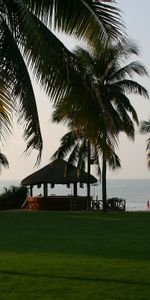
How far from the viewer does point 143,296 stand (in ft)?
32.2

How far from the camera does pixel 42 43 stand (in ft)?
32.0

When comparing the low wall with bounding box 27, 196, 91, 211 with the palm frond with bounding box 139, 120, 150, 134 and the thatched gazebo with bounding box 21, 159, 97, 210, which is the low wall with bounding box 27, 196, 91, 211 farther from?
the palm frond with bounding box 139, 120, 150, 134

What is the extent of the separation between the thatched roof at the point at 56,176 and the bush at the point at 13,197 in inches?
34.9

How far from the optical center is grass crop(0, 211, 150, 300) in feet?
33.4

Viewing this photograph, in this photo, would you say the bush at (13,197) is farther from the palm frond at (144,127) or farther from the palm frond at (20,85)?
the palm frond at (20,85)

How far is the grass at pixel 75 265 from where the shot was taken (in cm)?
1019

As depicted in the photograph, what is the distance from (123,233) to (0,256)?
6.94 meters

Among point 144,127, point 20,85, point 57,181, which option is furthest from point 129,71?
point 20,85

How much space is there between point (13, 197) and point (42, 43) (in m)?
36.0

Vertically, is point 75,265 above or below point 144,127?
below

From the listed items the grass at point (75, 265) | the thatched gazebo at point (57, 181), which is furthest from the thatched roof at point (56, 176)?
the grass at point (75, 265)

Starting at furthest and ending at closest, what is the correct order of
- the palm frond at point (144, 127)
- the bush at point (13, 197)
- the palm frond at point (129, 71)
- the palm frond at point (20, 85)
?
the palm frond at point (144, 127)
the bush at point (13, 197)
the palm frond at point (129, 71)
the palm frond at point (20, 85)

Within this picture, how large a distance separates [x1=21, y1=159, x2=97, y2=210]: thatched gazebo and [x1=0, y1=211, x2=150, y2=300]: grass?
20.1 meters

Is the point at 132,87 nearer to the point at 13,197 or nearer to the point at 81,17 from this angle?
the point at 13,197
